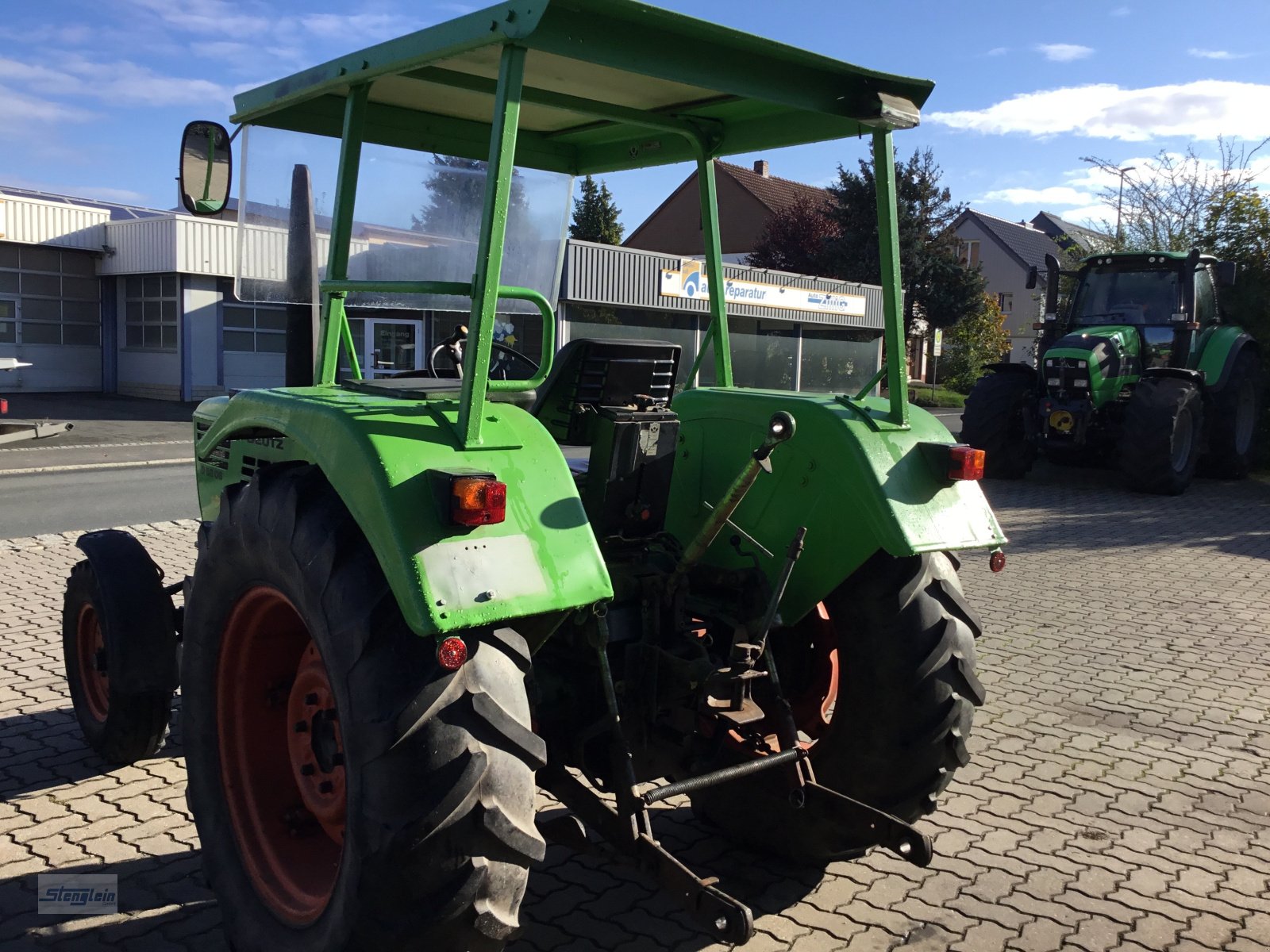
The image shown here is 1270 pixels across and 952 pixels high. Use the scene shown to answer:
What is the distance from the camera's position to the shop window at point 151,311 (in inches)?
1010

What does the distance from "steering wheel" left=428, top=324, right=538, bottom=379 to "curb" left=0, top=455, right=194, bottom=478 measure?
1125 centimetres

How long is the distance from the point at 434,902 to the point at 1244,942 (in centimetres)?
247

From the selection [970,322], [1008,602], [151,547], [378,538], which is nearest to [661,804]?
[378,538]

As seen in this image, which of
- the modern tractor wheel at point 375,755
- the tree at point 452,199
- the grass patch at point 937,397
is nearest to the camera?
the modern tractor wheel at point 375,755

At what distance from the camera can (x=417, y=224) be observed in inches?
143

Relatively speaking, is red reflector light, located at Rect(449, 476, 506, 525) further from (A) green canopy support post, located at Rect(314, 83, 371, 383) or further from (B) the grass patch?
(B) the grass patch

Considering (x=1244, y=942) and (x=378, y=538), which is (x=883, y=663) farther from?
(x=378, y=538)

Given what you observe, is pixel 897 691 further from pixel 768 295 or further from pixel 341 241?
pixel 768 295

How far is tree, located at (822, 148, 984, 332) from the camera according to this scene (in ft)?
119

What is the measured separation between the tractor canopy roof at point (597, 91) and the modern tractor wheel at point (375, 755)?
1137 mm

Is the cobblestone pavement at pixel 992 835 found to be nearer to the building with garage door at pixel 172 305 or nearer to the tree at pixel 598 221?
the building with garage door at pixel 172 305

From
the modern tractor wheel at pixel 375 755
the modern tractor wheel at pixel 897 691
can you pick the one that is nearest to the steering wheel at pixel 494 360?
the modern tractor wheel at pixel 375 755

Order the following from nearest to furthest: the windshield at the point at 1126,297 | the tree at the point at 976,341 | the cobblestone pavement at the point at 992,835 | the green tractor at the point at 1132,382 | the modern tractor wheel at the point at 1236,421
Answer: the cobblestone pavement at the point at 992,835 < the green tractor at the point at 1132,382 < the windshield at the point at 1126,297 < the modern tractor wheel at the point at 1236,421 < the tree at the point at 976,341

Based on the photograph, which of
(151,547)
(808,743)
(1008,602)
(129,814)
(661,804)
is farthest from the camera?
(151,547)
